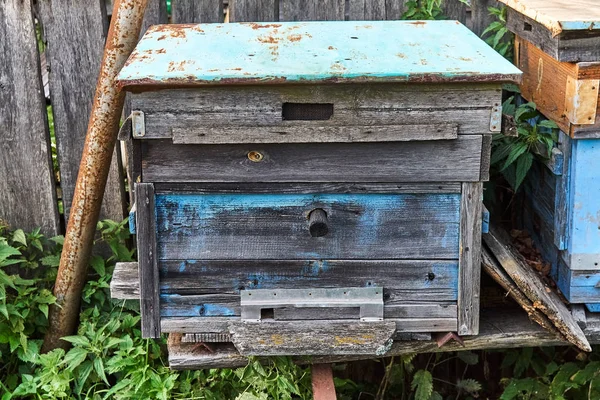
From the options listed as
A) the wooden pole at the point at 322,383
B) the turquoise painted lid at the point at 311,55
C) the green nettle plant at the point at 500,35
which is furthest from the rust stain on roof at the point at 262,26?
the wooden pole at the point at 322,383

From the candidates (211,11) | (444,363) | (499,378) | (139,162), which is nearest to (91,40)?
(211,11)

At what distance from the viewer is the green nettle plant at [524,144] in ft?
10.5

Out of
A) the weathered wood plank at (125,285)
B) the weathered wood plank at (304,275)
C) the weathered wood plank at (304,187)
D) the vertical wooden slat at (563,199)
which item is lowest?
the weathered wood plank at (125,285)

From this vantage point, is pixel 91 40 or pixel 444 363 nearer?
pixel 91 40

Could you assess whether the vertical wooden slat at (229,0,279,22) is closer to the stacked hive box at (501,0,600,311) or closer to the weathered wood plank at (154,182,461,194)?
the stacked hive box at (501,0,600,311)

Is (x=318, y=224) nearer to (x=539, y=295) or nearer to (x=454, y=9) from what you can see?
(x=539, y=295)

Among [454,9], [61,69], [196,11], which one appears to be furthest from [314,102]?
[61,69]

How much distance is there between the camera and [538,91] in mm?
3404

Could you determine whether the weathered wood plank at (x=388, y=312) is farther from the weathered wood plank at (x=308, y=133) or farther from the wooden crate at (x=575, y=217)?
the weathered wood plank at (x=308, y=133)

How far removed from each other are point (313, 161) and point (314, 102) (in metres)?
0.21

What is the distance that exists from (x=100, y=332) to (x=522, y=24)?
2.32 meters

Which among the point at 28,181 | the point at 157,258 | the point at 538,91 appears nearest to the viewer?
the point at 157,258

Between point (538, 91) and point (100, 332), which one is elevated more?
point (538, 91)

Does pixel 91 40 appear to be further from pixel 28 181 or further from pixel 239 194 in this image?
pixel 239 194
